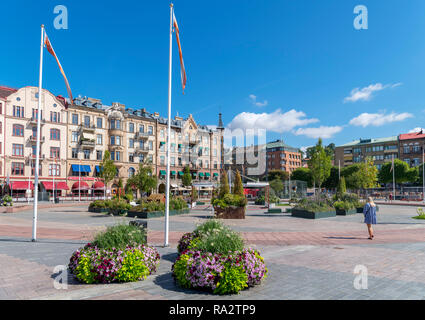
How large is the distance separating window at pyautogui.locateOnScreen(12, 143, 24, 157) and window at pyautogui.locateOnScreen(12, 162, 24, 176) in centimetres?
139

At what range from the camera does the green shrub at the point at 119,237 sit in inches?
264

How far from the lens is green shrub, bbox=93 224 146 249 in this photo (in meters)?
6.70

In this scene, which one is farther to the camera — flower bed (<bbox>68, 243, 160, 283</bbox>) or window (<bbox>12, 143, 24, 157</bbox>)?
window (<bbox>12, 143, 24, 157</bbox>)

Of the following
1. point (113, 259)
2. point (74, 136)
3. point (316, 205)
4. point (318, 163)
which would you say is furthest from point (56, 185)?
point (113, 259)

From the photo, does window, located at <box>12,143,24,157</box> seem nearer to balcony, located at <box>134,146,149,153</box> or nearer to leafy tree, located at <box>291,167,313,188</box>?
balcony, located at <box>134,146,149,153</box>

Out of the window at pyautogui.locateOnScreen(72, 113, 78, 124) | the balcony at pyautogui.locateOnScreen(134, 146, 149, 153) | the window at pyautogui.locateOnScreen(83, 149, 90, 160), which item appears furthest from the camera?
the balcony at pyautogui.locateOnScreen(134, 146, 149, 153)

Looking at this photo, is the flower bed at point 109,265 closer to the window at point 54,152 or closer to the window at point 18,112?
the window at point 54,152

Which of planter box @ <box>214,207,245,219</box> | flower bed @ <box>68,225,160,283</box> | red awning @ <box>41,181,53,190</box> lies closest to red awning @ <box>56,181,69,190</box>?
red awning @ <box>41,181,53,190</box>

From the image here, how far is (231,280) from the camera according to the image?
18.9 feet

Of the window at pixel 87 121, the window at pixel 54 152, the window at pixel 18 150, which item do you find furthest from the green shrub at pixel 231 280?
the window at pixel 87 121

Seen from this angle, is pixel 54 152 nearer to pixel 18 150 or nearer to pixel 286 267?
pixel 18 150

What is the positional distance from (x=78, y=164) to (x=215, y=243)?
51410 millimetres

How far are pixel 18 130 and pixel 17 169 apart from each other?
19.5 feet

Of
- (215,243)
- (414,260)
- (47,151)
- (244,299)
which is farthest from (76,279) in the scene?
(47,151)
